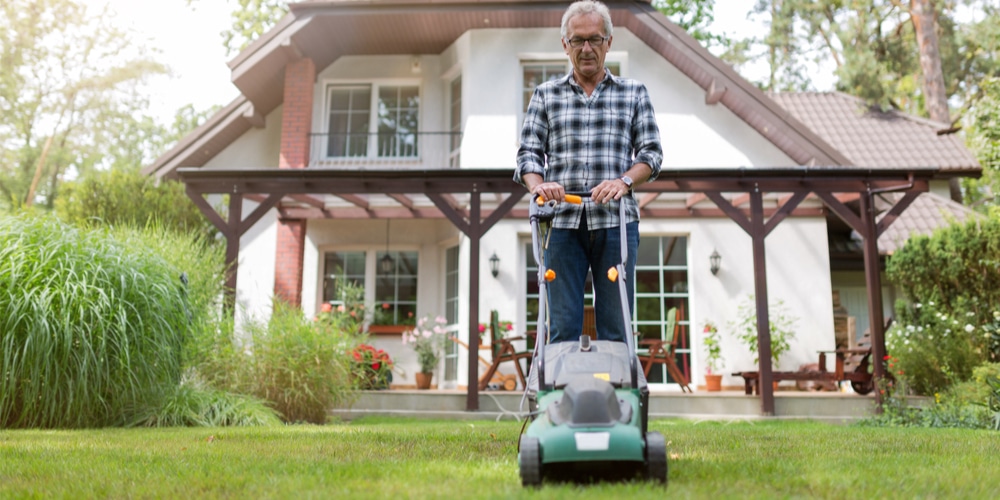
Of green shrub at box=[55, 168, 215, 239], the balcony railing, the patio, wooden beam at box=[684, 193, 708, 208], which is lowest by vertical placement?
the patio

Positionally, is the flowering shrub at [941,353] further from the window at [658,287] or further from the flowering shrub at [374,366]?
the flowering shrub at [374,366]

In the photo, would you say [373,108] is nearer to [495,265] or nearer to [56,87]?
[495,265]

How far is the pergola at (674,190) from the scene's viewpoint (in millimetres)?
8328

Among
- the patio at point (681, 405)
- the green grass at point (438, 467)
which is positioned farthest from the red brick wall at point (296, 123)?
the green grass at point (438, 467)

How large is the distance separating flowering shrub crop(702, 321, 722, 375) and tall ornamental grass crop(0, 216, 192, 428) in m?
6.56

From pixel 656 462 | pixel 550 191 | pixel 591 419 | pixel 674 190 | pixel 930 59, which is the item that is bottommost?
pixel 656 462

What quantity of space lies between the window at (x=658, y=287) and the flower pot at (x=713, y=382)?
566mm

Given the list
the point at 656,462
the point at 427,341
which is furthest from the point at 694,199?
the point at 656,462

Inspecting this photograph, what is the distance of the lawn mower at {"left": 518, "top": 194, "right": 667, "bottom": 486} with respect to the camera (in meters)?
2.30

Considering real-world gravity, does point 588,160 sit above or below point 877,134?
below

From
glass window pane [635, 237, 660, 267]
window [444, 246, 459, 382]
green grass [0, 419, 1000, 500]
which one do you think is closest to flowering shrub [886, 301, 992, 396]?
glass window pane [635, 237, 660, 267]

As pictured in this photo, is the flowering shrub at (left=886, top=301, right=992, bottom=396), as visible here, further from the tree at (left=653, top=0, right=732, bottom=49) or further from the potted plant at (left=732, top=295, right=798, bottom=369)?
the tree at (left=653, top=0, right=732, bottom=49)

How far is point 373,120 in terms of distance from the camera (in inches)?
470

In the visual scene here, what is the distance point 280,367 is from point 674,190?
14.5 feet
